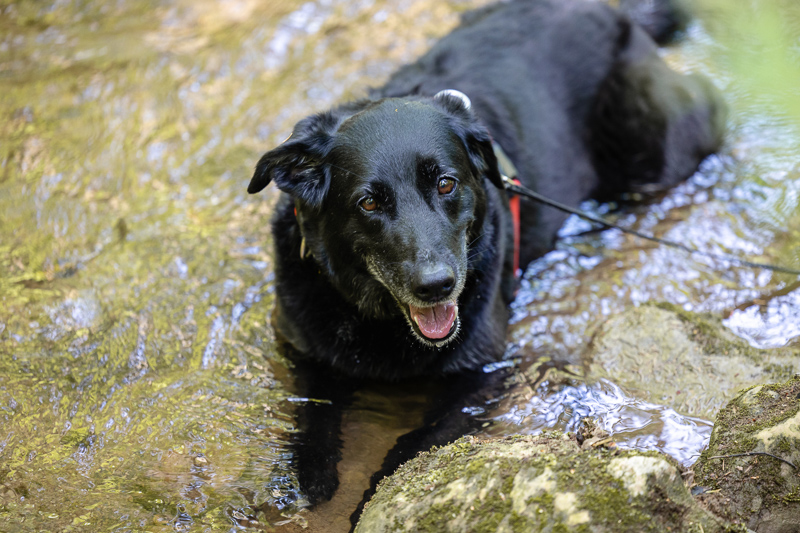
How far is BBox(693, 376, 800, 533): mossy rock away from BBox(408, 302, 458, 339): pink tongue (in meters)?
0.99

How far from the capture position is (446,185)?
2539 millimetres

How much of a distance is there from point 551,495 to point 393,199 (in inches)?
49.7

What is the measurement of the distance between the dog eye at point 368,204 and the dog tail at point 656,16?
3.83 metres

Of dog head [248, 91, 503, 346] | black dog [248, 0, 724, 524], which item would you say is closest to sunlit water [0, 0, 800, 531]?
black dog [248, 0, 724, 524]

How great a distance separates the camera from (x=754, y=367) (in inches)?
107

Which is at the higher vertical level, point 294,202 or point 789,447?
point 294,202

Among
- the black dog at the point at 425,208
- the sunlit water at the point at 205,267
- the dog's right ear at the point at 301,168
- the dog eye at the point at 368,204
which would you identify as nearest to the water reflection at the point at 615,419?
the sunlit water at the point at 205,267

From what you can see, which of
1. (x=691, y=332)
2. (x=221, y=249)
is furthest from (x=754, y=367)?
(x=221, y=249)

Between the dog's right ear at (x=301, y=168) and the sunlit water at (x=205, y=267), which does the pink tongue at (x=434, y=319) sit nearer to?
the sunlit water at (x=205, y=267)

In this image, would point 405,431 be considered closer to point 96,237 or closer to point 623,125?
point 96,237

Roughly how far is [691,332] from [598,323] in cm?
51

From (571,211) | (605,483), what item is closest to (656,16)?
(571,211)

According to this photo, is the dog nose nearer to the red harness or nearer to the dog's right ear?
the dog's right ear

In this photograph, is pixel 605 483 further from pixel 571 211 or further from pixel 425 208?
pixel 571 211
